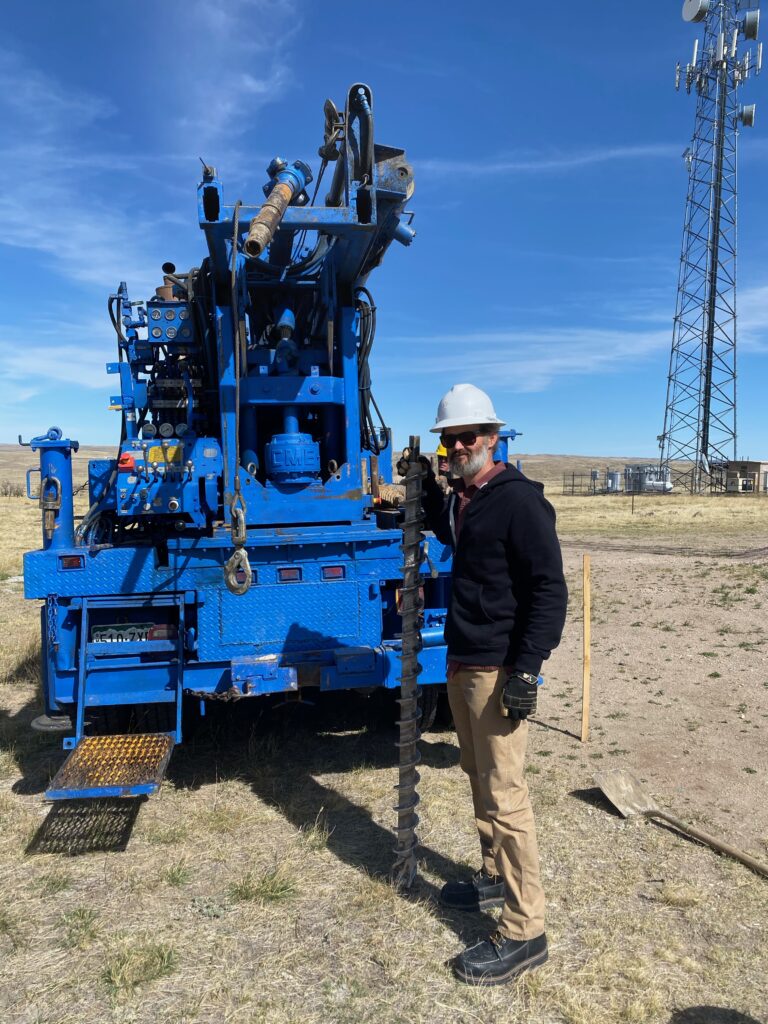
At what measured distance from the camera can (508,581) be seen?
3141mm

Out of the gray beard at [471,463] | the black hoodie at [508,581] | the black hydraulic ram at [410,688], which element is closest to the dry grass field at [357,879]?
the black hydraulic ram at [410,688]

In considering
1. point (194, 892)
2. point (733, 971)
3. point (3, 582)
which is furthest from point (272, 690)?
point (3, 582)

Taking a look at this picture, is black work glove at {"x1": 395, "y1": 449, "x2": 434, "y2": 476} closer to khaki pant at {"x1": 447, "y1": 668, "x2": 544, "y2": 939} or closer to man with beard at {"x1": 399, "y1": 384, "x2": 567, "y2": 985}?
man with beard at {"x1": 399, "y1": 384, "x2": 567, "y2": 985}

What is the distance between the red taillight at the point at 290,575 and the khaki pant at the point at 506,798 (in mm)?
1656

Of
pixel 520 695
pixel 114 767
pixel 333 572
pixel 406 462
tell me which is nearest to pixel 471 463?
pixel 406 462

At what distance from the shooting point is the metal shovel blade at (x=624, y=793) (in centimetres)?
432

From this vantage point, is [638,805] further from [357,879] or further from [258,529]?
[258,529]

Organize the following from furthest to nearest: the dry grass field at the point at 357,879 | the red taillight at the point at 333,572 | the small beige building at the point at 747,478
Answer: the small beige building at the point at 747,478, the red taillight at the point at 333,572, the dry grass field at the point at 357,879

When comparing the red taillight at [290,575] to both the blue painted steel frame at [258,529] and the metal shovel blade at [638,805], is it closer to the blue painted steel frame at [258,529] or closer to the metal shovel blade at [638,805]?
the blue painted steel frame at [258,529]

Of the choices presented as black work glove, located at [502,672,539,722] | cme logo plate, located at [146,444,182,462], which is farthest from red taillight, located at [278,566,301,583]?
black work glove, located at [502,672,539,722]

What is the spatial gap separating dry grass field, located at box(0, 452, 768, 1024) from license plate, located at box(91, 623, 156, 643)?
38.4 inches

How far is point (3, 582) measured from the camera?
12734mm

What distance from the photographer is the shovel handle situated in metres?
3.72

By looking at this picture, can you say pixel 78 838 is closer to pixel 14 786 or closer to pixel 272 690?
pixel 14 786
